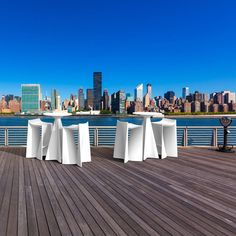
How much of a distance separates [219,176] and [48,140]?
4130 mm

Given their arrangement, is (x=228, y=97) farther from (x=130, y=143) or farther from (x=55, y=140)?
(x=55, y=140)

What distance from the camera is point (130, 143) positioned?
17.5 ft

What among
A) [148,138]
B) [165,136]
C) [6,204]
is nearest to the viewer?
[6,204]

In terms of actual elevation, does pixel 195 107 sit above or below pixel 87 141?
above

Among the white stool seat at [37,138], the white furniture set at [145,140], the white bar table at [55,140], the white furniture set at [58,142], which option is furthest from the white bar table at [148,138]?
the white stool seat at [37,138]

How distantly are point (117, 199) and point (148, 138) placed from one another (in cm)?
272

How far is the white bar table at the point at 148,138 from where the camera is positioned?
5.39 metres

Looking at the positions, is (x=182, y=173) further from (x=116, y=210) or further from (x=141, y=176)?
(x=116, y=210)

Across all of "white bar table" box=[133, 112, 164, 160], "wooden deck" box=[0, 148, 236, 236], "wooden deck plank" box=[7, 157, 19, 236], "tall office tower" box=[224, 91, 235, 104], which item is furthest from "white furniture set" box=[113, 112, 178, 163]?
"tall office tower" box=[224, 91, 235, 104]

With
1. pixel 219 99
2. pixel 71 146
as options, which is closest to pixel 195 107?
pixel 219 99

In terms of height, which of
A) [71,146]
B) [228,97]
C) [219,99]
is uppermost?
[228,97]

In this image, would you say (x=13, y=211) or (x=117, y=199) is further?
(x=117, y=199)

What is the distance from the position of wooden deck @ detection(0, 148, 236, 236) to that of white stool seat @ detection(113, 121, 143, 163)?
0.46 metres

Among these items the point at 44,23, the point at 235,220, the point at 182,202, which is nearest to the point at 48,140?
the point at 182,202
